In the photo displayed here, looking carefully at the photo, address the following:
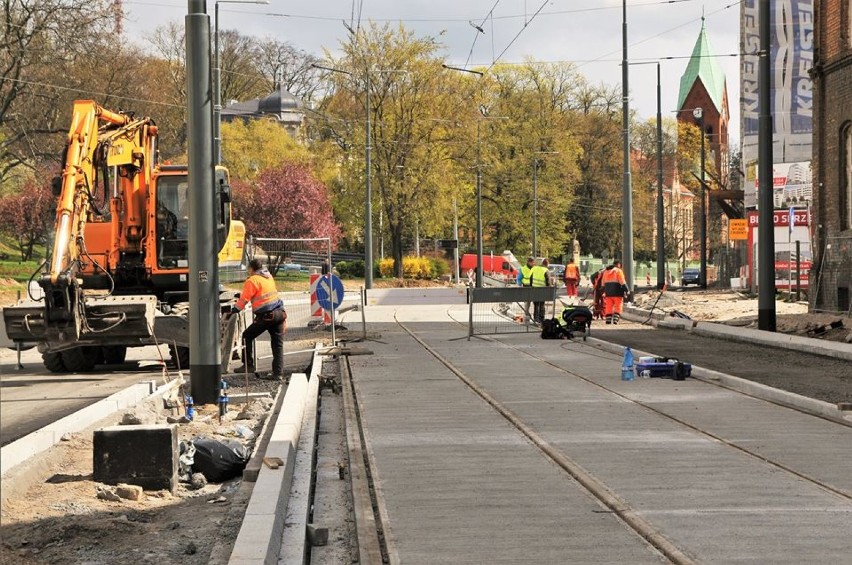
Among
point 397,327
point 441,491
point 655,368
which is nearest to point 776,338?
point 655,368

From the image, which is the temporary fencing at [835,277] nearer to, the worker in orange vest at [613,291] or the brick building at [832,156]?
the brick building at [832,156]

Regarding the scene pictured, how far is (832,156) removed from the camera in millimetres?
34281

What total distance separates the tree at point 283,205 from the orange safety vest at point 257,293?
54933 millimetres

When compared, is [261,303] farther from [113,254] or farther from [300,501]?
[300,501]

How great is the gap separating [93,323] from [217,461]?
968 centimetres

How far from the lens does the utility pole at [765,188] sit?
27.5m

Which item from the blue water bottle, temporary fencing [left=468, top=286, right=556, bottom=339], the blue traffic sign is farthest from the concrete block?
temporary fencing [left=468, top=286, right=556, bottom=339]

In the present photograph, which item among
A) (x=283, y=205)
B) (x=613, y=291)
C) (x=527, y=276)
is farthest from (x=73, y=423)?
(x=283, y=205)

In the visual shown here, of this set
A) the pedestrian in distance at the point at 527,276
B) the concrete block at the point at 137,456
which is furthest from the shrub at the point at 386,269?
the concrete block at the point at 137,456

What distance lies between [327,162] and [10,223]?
15.6 meters

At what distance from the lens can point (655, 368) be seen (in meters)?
18.3

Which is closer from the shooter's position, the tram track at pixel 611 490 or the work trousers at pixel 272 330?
the tram track at pixel 611 490

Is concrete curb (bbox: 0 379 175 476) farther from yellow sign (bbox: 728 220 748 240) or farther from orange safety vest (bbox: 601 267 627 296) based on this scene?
yellow sign (bbox: 728 220 748 240)

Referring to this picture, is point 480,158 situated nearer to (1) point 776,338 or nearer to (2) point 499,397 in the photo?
(1) point 776,338
